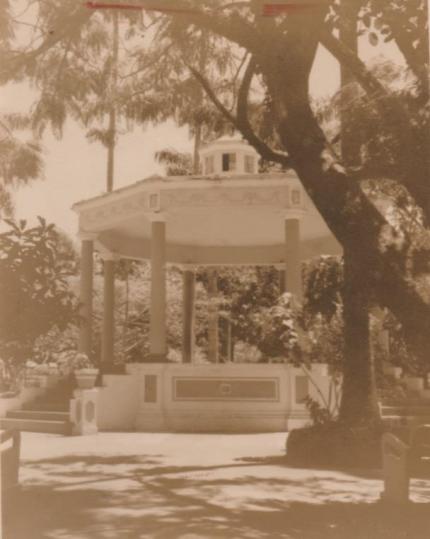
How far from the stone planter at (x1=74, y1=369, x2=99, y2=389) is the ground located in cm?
380

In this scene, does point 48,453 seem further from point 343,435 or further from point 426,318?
point 426,318

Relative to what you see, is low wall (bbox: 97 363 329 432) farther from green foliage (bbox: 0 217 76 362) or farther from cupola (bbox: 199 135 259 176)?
green foliage (bbox: 0 217 76 362)

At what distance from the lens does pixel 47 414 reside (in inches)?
731

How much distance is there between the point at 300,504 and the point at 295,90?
16.7ft

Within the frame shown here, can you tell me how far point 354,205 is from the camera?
366 inches

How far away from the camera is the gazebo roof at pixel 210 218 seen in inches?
736

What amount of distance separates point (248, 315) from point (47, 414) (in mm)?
6279

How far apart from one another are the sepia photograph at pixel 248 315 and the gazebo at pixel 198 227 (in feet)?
0.19

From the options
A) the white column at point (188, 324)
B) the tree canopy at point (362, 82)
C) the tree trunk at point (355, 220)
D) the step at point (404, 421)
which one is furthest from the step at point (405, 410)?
the tree trunk at point (355, 220)

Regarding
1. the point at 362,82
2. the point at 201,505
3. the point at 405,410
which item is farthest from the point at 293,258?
the point at 201,505

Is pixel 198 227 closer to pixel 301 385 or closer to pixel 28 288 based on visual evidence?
pixel 301 385

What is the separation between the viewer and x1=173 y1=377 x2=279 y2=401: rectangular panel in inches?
727

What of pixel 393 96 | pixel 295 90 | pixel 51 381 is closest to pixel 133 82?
pixel 295 90

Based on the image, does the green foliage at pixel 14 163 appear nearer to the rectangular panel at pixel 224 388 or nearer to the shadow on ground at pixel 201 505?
the shadow on ground at pixel 201 505
